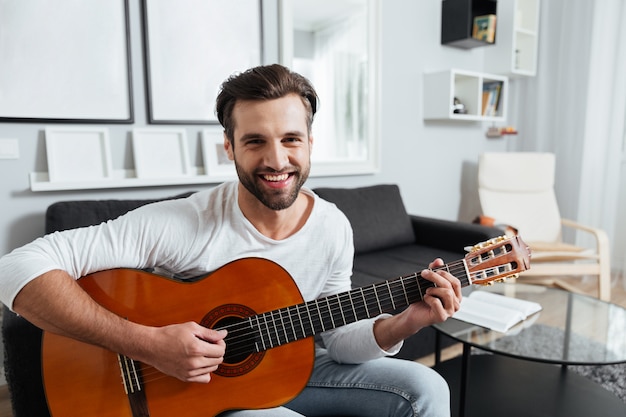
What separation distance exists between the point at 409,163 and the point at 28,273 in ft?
8.90

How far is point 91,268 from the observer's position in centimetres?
92

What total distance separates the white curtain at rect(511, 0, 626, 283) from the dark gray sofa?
142 centimetres

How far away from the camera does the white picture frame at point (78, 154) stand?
1849 mm

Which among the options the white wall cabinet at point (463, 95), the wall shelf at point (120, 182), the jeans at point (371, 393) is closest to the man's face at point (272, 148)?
the jeans at point (371, 393)

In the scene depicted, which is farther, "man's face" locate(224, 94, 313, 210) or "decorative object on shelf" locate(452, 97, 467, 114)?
"decorative object on shelf" locate(452, 97, 467, 114)

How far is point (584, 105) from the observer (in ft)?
11.0

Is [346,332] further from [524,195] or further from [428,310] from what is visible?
[524,195]

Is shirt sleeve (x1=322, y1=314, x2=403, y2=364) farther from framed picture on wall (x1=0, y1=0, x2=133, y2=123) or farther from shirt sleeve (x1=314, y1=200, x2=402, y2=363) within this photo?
framed picture on wall (x1=0, y1=0, x2=133, y2=123)

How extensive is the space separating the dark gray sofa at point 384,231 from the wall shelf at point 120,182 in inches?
5.8

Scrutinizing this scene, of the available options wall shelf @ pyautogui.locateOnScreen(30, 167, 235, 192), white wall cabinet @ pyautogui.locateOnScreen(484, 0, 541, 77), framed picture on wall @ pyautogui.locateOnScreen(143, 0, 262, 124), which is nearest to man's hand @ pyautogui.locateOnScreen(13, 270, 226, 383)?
wall shelf @ pyautogui.locateOnScreen(30, 167, 235, 192)

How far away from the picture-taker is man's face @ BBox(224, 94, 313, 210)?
997 millimetres

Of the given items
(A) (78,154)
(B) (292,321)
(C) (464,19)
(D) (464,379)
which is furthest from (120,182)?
(C) (464,19)

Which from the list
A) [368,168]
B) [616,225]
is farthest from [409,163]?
[616,225]

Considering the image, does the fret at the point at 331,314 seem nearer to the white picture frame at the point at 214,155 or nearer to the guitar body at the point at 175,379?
the guitar body at the point at 175,379
